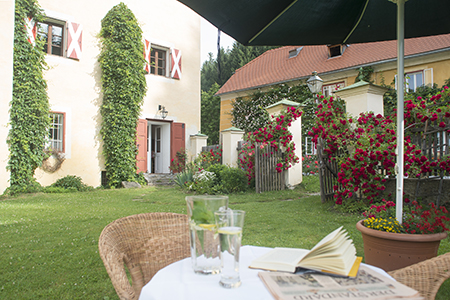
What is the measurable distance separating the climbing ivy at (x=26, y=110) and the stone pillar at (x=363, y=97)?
766 centimetres

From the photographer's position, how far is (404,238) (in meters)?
2.08

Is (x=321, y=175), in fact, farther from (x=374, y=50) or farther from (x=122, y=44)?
(x=374, y=50)

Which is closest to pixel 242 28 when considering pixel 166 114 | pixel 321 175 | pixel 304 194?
pixel 321 175

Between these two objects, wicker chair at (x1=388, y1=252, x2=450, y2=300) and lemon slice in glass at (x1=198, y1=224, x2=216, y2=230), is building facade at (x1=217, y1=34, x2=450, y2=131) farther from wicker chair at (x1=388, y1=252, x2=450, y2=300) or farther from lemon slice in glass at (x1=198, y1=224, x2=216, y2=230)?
lemon slice in glass at (x1=198, y1=224, x2=216, y2=230)

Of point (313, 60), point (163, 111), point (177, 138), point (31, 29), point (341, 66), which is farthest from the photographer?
point (313, 60)

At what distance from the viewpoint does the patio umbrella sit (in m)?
2.20

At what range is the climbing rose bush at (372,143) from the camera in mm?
3674

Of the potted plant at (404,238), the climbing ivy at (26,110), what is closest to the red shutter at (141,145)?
the climbing ivy at (26,110)

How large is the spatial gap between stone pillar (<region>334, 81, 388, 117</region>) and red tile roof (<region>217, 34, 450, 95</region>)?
696 centimetres

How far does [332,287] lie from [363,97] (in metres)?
4.79

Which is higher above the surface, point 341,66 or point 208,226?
point 341,66

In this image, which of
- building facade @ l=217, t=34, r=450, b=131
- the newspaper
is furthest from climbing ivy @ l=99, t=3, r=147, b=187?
the newspaper

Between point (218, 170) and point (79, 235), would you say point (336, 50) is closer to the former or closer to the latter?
point (218, 170)

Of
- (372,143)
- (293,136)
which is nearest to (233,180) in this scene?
(293,136)
